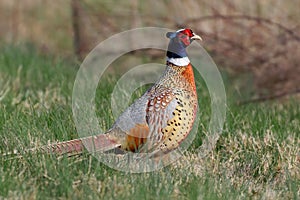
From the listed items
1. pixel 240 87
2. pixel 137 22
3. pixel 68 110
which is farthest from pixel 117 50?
pixel 68 110

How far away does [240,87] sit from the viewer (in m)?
8.83

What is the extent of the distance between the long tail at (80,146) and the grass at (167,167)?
6 centimetres

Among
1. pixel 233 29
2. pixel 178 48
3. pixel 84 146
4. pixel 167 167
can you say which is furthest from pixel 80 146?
pixel 233 29

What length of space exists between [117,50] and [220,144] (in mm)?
4388

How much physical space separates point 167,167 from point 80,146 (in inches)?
23.0

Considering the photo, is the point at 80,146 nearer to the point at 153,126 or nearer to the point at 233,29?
the point at 153,126

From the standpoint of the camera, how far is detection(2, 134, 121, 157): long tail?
184 inches

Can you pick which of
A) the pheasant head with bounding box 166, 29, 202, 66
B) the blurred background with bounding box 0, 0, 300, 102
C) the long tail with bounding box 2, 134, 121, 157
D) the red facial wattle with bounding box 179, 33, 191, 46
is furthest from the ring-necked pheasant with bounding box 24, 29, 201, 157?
the blurred background with bounding box 0, 0, 300, 102

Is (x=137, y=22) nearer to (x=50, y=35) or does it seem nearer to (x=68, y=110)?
(x=50, y=35)

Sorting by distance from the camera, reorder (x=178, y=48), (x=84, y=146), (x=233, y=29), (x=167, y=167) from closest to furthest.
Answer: (x=84, y=146)
(x=167, y=167)
(x=178, y=48)
(x=233, y=29)

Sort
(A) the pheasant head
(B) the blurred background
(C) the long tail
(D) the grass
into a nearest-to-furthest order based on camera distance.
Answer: (D) the grass → (C) the long tail → (A) the pheasant head → (B) the blurred background

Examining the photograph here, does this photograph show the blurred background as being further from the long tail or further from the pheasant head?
the long tail

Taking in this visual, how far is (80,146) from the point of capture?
474cm

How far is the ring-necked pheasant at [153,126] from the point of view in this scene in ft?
15.6
